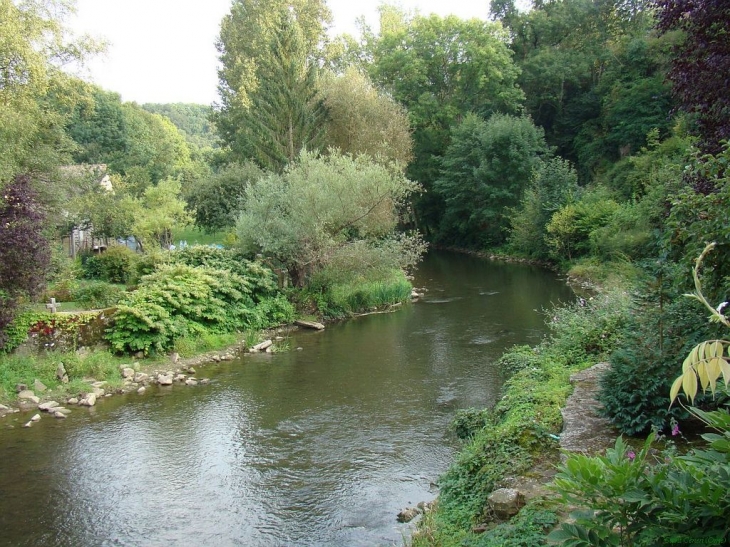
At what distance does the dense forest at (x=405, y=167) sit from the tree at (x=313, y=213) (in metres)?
0.08

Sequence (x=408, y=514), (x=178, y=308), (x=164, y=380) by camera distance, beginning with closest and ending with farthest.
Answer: (x=408, y=514) < (x=164, y=380) < (x=178, y=308)

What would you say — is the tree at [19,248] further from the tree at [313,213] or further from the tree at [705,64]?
the tree at [705,64]

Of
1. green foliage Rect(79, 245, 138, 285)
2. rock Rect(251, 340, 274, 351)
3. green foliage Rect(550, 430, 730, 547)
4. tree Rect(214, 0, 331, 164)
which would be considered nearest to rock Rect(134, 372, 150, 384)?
rock Rect(251, 340, 274, 351)

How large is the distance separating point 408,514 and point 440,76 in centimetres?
3896

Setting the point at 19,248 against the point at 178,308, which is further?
the point at 178,308

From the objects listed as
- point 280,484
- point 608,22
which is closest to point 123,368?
point 280,484

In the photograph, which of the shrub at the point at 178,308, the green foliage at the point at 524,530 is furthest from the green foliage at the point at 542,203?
the green foliage at the point at 524,530

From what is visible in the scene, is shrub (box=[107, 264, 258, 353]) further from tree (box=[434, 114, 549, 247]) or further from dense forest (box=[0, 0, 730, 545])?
tree (box=[434, 114, 549, 247])

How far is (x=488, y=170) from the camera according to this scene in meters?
36.6

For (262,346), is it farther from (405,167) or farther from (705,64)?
(405,167)

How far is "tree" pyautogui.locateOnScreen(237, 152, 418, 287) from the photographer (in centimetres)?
2038

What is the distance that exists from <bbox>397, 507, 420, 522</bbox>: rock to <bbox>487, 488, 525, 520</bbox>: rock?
5.76 feet

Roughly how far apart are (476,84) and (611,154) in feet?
33.5

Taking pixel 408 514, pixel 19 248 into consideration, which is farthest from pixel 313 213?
pixel 408 514
